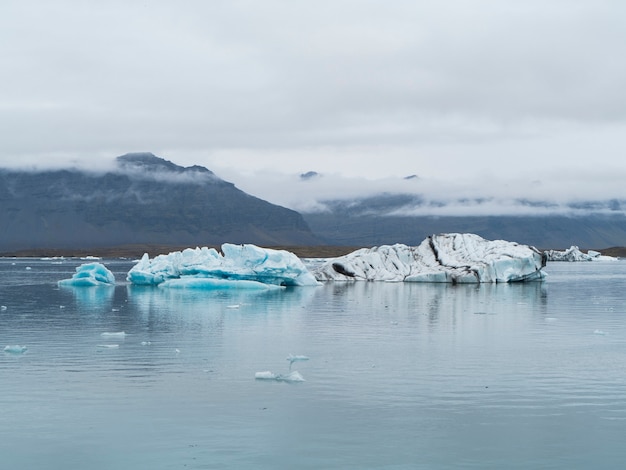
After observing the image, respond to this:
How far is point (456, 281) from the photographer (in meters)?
42.8

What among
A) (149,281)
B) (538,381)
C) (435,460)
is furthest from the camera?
(149,281)

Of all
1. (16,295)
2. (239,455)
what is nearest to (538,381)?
(239,455)

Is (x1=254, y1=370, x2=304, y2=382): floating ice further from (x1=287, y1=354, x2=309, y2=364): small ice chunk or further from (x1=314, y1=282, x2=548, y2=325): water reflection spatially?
(x1=314, y1=282, x2=548, y2=325): water reflection

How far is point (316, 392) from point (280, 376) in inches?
44.2

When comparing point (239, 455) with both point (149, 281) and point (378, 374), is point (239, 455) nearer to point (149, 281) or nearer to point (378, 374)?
point (378, 374)

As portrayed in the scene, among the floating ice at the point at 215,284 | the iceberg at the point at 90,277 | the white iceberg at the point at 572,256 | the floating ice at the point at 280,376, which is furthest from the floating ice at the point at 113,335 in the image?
the white iceberg at the point at 572,256

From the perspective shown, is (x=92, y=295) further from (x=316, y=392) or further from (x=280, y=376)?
(x=316, y=392)

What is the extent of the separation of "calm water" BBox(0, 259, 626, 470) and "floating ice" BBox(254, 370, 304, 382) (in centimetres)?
21

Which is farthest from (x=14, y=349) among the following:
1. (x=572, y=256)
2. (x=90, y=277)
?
(x=572, y=256)

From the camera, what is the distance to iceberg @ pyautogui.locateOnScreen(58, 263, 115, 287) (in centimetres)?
4097

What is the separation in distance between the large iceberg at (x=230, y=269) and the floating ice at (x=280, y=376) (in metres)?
24.5

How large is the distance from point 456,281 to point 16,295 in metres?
21.3

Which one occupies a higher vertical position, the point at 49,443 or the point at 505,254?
the point at 505,254

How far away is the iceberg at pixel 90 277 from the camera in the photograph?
4097cm
